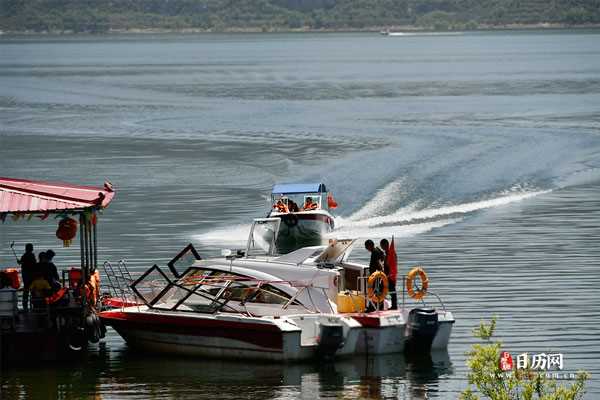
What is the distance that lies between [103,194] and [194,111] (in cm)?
7000

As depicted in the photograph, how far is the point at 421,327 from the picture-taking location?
27.9 meters

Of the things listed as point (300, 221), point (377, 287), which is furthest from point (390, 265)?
point (300, 221)

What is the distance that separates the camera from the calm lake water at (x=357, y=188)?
2736 centimetres

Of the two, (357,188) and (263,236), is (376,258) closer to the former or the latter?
(263,236)

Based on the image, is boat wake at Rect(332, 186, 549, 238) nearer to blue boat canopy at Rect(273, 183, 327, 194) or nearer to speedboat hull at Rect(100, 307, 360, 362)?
blue boat canopy at Rect(273, 183, 327, 194)

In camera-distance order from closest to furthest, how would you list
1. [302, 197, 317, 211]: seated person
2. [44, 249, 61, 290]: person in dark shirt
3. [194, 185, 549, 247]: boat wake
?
1. [44, 249, 61, 290]: person in dark shirt
2. [302, 197, 317, 211]: seated person
3. [194, 185, 549, 247]: boat wake

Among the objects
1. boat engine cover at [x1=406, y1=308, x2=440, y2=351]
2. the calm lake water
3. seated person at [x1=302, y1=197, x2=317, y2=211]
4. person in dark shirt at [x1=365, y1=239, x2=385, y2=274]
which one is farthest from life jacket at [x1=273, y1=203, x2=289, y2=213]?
boat engine cover at [x1=406, y1=308, x2=440, y2=351]

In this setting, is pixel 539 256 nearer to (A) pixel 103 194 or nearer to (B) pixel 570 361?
(B) pixel 570 361

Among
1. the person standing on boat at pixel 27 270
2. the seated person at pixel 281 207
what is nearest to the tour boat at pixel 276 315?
the person standing on boat at pixel 27 270

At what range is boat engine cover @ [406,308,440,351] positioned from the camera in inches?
1097

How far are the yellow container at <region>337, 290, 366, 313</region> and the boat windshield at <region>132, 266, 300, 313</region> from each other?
87 cm

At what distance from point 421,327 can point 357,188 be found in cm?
2681

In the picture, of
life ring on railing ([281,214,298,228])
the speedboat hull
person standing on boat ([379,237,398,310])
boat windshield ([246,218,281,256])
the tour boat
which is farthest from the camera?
life ring on railing ([281,214,298,228])

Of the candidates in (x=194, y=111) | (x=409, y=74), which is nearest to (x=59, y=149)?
(x=194, y=111)
